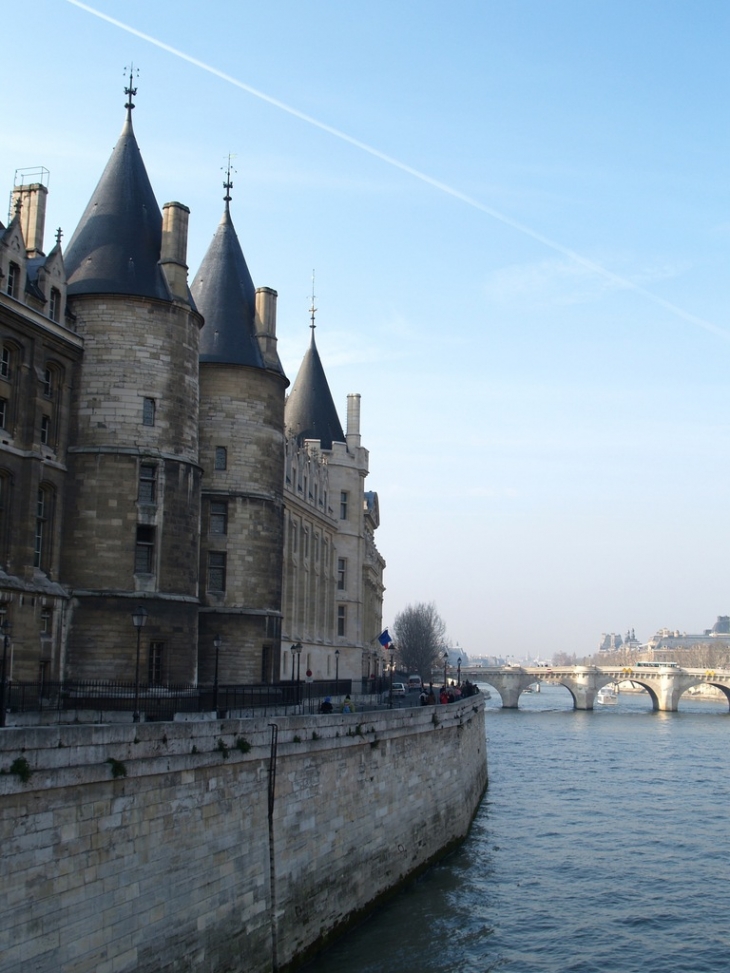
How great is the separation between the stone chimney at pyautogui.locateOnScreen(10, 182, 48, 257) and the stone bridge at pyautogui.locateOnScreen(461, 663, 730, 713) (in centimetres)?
9867

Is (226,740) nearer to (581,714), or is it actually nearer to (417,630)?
(581,714)

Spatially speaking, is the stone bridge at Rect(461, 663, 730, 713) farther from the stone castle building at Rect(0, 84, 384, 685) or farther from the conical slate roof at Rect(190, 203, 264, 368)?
the conical slate roof at Rect(190, 203, 264, 368)

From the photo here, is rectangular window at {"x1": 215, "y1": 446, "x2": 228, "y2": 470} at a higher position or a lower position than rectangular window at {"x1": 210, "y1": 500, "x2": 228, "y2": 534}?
higher

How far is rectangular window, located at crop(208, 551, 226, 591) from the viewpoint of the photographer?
37.8 meters

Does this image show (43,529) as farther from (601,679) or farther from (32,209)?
(601,679)

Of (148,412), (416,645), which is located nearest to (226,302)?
(148,412)

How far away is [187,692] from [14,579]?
655 centimetres

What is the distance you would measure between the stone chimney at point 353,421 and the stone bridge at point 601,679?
6551 cm

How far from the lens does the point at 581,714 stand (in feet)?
391

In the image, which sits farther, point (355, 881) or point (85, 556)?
point (85, 556)

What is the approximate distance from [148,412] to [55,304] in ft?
12.8

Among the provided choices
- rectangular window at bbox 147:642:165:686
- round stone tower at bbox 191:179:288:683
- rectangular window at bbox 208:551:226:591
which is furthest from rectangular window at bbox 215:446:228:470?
rectangular window at bbox 147:642:165:686

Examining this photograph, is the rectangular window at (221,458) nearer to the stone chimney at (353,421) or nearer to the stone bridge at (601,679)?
the stone chimney at (353,421)

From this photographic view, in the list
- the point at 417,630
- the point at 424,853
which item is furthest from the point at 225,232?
the point at 417,630
